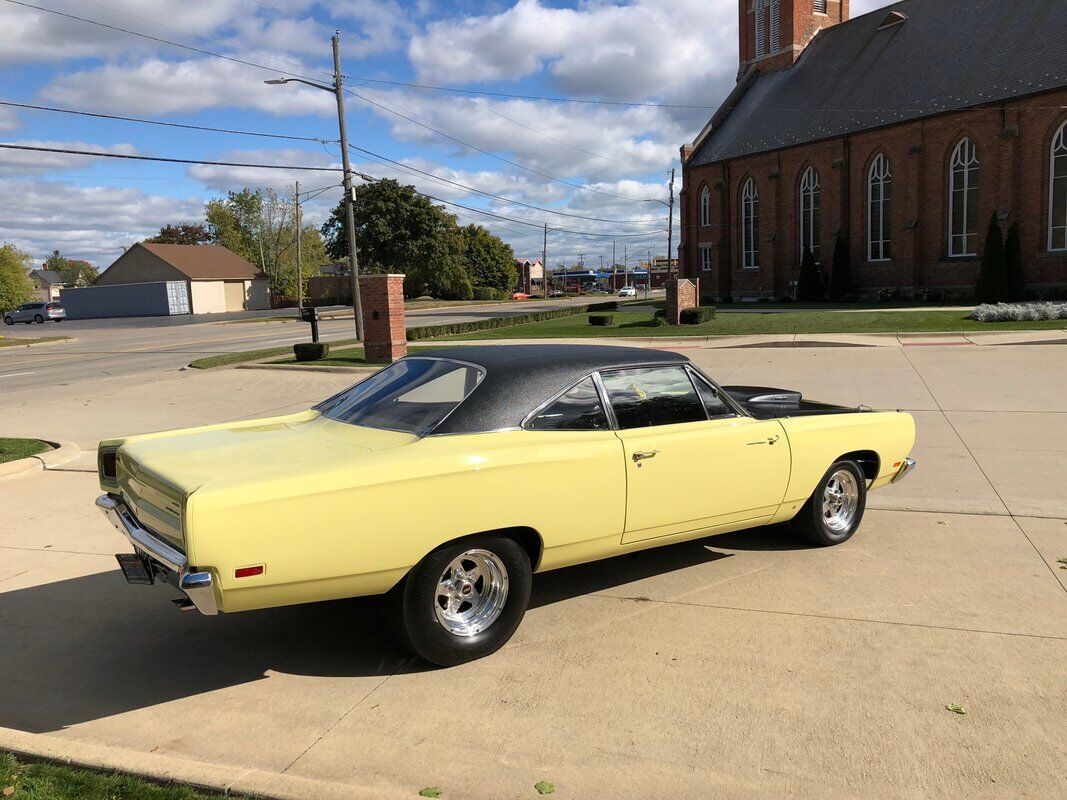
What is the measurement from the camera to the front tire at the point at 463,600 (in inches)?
149

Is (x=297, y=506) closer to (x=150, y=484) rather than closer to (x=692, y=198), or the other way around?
(x=150, y=484)

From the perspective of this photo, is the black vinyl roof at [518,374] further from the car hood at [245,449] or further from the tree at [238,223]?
the tree at [238,223]

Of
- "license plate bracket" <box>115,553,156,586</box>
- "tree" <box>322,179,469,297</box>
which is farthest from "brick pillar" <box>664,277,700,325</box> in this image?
"tree" <box>322,179,469,297</box>

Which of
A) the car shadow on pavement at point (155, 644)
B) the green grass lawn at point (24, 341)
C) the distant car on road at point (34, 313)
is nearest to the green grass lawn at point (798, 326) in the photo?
the car shadow on pavement at point (155, 644)

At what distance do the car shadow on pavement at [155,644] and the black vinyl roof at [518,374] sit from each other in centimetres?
106

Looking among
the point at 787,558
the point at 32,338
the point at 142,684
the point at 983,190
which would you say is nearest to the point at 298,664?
the point at 142,684

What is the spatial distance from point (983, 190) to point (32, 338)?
44.7m

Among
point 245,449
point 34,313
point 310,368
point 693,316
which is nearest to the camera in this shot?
point 245,449

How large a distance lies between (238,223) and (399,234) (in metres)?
36.3

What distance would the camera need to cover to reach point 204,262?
7281cm

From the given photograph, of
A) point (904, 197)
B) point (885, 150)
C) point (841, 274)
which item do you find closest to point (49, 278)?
point (841, 274)

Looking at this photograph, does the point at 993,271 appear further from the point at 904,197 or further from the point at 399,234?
the point at 399,234

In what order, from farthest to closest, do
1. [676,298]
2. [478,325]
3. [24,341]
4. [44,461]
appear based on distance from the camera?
[24,341], [478,325], [676,298], [44,461]

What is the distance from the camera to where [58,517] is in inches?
267
